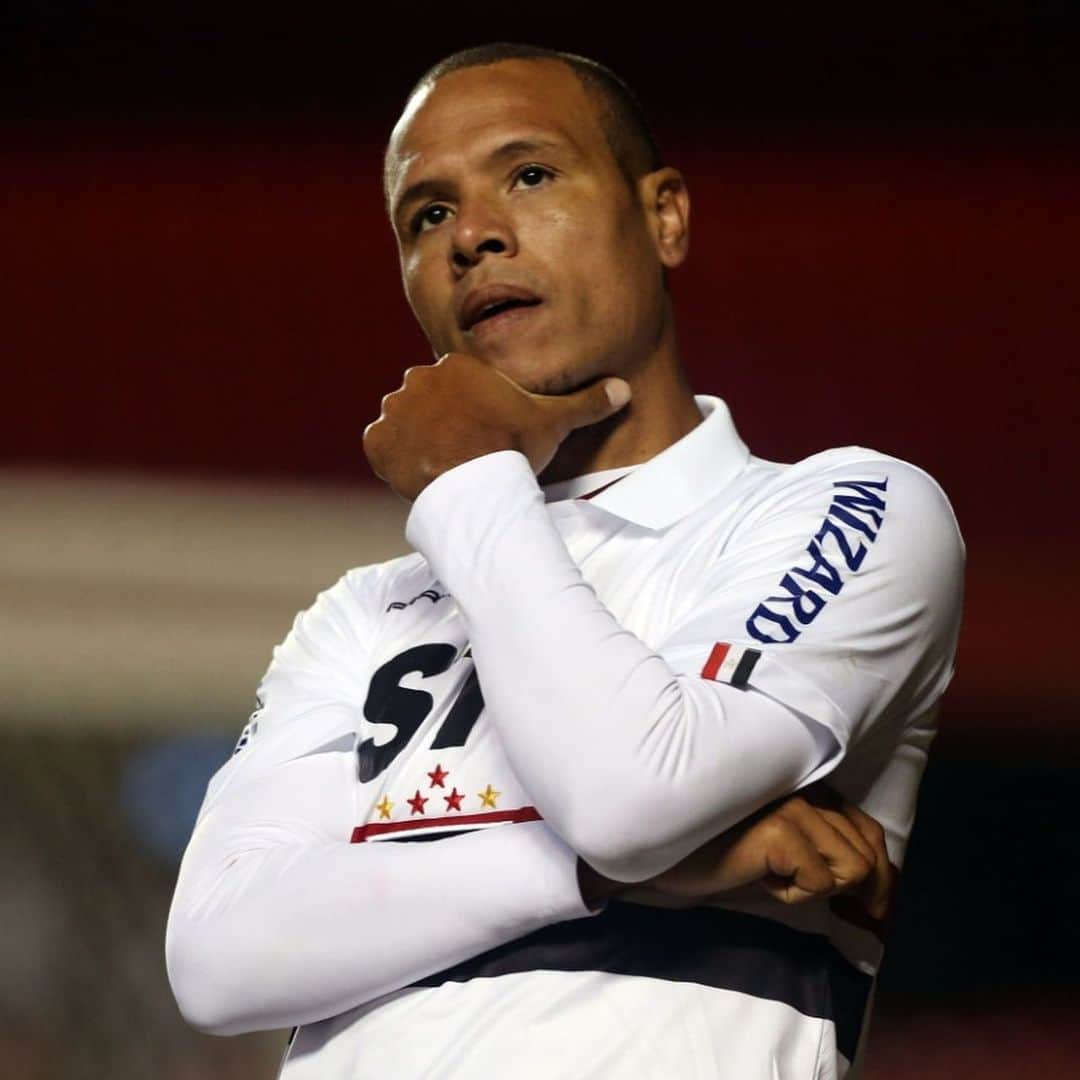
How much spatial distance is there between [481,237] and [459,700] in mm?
376

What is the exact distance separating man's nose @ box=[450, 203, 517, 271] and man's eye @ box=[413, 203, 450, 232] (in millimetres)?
61

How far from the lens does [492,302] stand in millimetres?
1373

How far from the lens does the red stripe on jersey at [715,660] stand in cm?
105

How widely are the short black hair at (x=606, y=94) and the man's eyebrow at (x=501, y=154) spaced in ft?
0.28

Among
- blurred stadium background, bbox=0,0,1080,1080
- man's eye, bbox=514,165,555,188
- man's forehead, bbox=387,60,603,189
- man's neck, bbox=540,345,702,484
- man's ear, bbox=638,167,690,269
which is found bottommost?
blurred stadium background, bbox=0,0,1080,1080

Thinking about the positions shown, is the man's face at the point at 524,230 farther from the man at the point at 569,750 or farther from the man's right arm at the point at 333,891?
the man's right arm at the point at 333,891

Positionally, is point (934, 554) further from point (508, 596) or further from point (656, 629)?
point (508, 596)

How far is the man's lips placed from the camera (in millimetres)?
1367

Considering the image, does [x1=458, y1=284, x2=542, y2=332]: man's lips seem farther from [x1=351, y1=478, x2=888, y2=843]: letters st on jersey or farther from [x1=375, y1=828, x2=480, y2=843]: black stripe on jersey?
[x1=375, y1=828, x2=480, y2=843]: black stripe on jersey

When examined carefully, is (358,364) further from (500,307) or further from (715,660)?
(715,660)

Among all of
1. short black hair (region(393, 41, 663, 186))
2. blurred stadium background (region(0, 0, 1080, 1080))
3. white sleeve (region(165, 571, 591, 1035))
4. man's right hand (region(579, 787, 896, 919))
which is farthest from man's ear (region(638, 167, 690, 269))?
blurred stadium background (region(0, 0, 1080, 1080))

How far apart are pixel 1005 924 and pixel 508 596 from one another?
2692 millimetres

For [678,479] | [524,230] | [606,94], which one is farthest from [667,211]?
[678,479]

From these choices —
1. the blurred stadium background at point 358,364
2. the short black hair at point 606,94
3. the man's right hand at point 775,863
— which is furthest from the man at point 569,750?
the blurred stadium background at point 358,364
